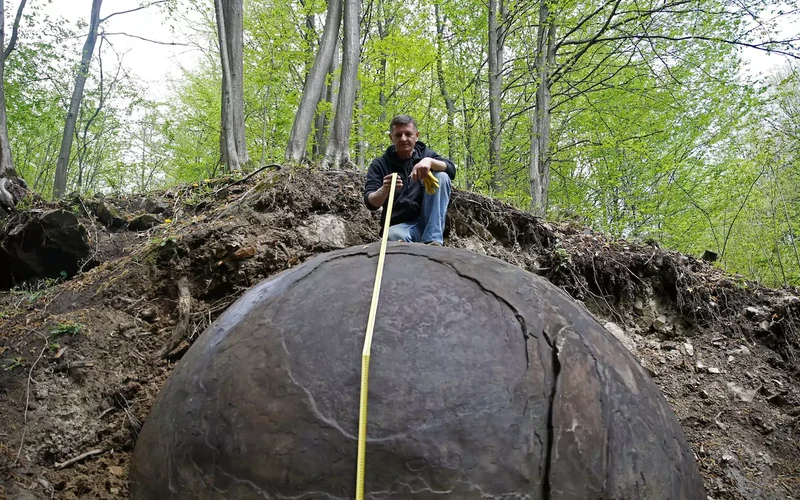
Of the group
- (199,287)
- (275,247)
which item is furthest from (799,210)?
(199,287)

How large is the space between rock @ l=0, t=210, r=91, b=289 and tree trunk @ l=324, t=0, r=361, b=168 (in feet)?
9.12

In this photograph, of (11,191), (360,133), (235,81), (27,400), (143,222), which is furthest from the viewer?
(360,133)

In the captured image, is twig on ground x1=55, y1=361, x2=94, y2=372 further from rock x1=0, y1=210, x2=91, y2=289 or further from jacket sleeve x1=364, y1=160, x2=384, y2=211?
rock x1=0, y1=210, x2=91, y2=289

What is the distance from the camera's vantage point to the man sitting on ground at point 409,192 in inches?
126

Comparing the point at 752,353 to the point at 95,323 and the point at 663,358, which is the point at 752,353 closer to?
the point at 663,358

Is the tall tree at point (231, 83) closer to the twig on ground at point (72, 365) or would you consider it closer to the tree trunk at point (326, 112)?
the tree trunk at point (326, 112)

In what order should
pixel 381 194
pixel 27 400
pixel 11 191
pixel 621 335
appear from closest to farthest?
pixel 27 400 < pixel 381 194 < pixel 621 335 < pixel 11 191

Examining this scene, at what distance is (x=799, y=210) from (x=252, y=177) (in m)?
8.17

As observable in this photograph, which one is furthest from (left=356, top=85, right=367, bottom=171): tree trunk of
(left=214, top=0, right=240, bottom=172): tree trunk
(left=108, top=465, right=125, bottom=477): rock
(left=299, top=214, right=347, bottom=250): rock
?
(left=108, top=465, right=125, bottom=477): rock

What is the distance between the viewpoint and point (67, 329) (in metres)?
2.73

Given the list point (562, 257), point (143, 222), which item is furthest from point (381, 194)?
point (143, 222)

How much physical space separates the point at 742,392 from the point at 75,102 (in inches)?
559

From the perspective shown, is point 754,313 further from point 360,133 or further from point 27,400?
point 360,133

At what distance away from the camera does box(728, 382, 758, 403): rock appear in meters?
4.07
